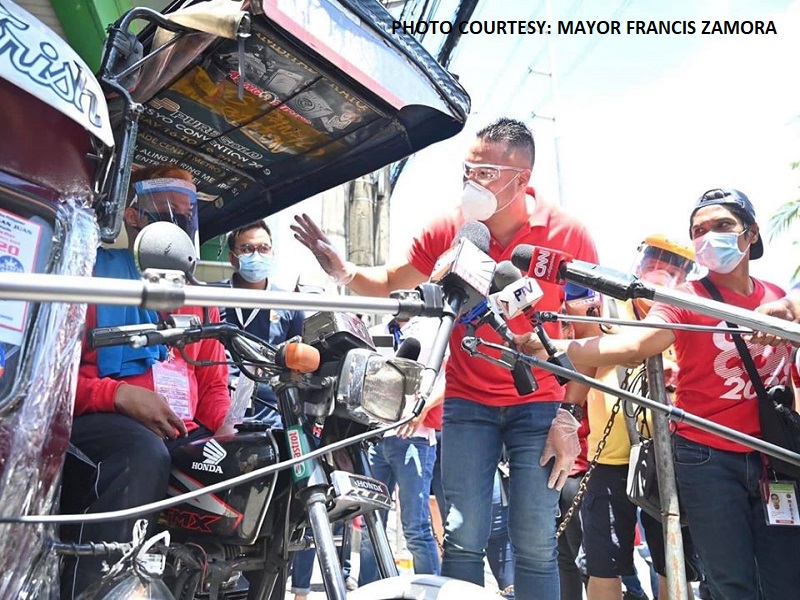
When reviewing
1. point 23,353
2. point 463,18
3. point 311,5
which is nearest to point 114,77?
point 311,5

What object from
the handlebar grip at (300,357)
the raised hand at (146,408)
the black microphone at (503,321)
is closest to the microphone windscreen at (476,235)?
the black microphone at (503,321)

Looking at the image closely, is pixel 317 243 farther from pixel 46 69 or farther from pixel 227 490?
pixel 46 69

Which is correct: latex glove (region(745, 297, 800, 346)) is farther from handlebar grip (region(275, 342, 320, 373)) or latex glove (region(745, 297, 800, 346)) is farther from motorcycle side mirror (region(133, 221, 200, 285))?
motorcycle side mirror (region(133, 221, 200, 285))

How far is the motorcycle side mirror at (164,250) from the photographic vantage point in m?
1.61

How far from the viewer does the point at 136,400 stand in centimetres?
238

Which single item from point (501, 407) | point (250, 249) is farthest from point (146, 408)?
point (250, 249)

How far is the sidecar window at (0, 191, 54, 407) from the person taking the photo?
1.82 m

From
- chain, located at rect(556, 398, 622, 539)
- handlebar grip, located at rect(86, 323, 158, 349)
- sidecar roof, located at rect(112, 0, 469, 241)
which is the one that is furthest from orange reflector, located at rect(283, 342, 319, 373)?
chain, located at rect(556, 398, 622, 539)

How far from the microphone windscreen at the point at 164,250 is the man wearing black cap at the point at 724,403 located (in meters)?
1.87

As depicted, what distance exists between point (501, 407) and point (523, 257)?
101cm

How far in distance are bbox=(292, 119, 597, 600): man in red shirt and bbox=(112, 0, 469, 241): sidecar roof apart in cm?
34

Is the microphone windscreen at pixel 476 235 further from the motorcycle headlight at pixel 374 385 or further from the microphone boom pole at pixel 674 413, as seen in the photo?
the motorcycle headlight at pixel 374 385

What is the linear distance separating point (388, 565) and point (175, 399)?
3.33 ft

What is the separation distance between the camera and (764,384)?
3.20m
